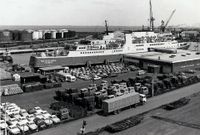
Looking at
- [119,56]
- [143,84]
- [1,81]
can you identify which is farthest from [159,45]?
[1,81]

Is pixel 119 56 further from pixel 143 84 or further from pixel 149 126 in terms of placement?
pixel 149 126

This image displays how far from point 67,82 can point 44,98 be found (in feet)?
26.0

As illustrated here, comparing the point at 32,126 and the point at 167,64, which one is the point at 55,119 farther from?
the point at 167,64

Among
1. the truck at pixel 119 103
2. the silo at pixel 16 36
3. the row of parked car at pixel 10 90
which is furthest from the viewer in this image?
the silo at pixel 16 36

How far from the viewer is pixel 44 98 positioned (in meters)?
27.6

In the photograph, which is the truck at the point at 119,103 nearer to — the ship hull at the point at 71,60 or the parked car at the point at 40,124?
the parked car at the point at 40,124

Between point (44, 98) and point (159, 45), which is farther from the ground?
point (159, 45)

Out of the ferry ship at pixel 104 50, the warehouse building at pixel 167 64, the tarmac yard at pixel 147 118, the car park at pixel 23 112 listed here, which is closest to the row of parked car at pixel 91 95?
the tarmac yard at pixel 147 118

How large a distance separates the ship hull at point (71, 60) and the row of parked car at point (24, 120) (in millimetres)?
21747

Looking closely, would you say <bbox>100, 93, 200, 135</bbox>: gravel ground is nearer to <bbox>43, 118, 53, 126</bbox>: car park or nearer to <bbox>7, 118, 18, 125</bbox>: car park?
<bbox>43, 118, 53, 126</bbox>: car park

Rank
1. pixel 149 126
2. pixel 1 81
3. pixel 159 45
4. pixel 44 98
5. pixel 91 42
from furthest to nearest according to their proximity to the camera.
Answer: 1. pixel 159 45
2. pixel 91 42
3. pixel 1 81
4. pixel 44 98
5. pixel 149 126

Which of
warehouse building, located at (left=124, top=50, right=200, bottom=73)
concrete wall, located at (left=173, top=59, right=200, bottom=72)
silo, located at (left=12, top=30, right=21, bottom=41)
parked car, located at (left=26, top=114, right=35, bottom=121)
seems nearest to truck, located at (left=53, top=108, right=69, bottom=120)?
parked car, located at (left=26, top=114, right=35, bottom=121)

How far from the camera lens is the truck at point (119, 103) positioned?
869 inches

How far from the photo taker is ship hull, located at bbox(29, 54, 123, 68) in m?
45.2
